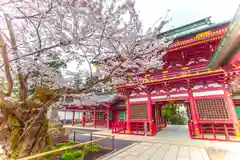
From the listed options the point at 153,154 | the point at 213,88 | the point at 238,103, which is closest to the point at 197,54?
the point at 213,88

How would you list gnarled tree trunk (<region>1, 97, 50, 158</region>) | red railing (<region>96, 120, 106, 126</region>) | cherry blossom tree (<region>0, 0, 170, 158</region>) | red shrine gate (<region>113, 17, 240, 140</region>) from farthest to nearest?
1. red railing (<region>96, 120, 106, 126</region>)
2. red shrine gate (<region>113, 17, 240, 140</region>)
3. gnarled tree trunk (<region>1, 97, 50, 158</region>)
4. cherry blossom tree (<region>0, 0, 170, 158</region>)

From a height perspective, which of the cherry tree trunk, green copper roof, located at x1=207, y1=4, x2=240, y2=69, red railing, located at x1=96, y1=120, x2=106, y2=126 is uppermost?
green copper roof, located at x1=207, y1=4, x2=240, y2=69

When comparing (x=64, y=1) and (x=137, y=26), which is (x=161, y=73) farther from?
(x=64, y=1)

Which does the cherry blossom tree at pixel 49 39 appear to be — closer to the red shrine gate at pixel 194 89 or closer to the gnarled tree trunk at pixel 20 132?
the gnarled tree trunk at pixel 20 132

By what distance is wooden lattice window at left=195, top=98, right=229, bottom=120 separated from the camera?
6539mm

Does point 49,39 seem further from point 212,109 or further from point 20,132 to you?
point 212,109

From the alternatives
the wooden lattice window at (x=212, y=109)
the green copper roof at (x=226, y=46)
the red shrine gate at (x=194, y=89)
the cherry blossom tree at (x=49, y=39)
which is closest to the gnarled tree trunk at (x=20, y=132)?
the cherry blossom tree at (x=49, y=39)

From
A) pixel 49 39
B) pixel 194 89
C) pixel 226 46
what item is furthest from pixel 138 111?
pixel 226 46

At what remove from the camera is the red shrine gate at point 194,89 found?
6.53 meters

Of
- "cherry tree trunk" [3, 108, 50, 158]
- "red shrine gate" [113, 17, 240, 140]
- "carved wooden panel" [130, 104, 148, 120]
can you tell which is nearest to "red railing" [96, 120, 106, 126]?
"red shrine gate" [113, 17, 240, 140]

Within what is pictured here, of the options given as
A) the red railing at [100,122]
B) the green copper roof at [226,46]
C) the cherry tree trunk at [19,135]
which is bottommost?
the red railing at [100,122]

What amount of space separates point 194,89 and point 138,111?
163 inches

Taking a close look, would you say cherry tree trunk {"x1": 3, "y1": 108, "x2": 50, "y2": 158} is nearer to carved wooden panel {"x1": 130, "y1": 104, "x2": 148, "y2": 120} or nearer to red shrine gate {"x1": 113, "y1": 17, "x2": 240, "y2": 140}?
red shrine gate {"x1": 113, "y1": 17, "x2": 240, "y2": 140}

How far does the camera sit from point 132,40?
231 centimetres
